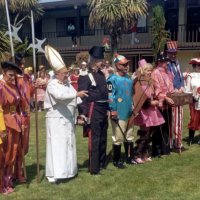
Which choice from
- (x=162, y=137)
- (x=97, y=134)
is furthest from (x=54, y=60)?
(x=162, y=137)

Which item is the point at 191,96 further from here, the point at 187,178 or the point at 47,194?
the point at 47,194

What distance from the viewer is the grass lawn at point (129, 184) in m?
6.39

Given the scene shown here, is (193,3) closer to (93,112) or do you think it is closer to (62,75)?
(93,112)

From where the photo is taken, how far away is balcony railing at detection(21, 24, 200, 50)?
26641mm

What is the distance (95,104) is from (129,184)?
4.50ft

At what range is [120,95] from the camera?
750 centimetres

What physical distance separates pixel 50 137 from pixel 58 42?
88.4ft

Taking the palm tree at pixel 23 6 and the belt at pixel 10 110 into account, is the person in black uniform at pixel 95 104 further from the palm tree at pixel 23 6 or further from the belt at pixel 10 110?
the palm tree at pixel 23 6

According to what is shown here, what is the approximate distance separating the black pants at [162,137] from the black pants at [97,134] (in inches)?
58.3

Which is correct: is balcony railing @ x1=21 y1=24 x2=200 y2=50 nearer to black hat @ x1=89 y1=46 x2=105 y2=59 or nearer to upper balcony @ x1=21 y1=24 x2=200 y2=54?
upper balcony @ x1=21 y1=24 x2=200 y2=54

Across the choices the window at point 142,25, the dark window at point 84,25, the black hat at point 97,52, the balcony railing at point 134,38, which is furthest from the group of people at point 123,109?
the dark window at point 84,25

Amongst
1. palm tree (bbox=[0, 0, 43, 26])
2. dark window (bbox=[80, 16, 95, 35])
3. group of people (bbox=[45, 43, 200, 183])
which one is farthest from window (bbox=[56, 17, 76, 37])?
group of people (bbox=[45, 43, 200, 183])

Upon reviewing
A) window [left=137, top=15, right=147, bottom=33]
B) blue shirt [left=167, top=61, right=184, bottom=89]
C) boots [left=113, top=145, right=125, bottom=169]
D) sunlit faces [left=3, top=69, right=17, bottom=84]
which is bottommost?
boots [left=113, top=145, right=125, bottom=169]

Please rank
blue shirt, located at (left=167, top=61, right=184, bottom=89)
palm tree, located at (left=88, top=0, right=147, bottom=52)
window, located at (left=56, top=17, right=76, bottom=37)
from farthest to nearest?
window, located at (left=56, top=17, right=76, bottom=37), palm tree, located at (left=88, top=0, right=147, bottom=52), blue shirt, located at (left=167, top=61, right=184, bottom=89)
